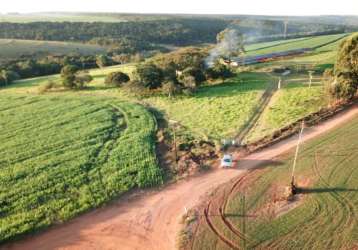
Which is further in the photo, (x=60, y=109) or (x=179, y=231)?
(x=60, y=109)

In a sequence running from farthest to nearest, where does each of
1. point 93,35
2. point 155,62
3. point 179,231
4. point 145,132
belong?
point 93,35
point 155,62
point 145,132
point 179,231

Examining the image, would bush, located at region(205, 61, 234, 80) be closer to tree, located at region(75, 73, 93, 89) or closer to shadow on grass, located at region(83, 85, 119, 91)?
shadow on grass, located at region(83, 85, 119, 91)

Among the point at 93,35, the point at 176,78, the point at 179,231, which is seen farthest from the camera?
the point at 93,35

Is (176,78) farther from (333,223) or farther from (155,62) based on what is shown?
(333,223)

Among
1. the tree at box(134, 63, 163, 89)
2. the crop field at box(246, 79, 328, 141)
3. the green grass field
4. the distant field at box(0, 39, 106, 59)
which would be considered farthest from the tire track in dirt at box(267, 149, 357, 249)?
the distant field at box(0, 39, 106, 59)

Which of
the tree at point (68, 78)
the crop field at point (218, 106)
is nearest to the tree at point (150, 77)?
the crop field at point (218, 106)

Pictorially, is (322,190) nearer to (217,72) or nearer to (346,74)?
(346,74)

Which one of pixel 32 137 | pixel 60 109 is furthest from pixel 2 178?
pixel 60 109
